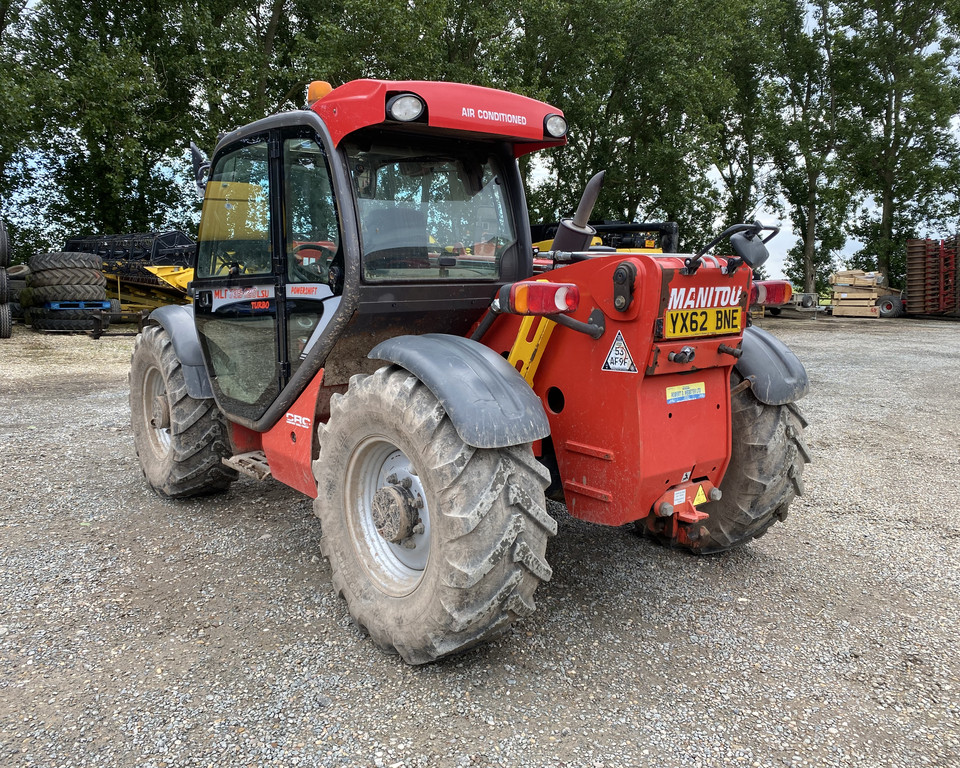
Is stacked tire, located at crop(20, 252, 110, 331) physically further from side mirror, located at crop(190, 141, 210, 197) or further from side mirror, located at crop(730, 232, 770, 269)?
side mirror, located at crop(730, 232, 770, 269)

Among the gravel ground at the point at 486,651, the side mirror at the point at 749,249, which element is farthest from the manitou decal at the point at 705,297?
the gravel ground at the point at 486,651

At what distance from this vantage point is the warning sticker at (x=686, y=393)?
3.05 meters

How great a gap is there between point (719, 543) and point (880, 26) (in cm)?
2675

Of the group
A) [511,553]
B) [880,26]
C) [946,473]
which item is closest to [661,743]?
[511,553]

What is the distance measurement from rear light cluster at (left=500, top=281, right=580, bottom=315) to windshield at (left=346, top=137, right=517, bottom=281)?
749 mm

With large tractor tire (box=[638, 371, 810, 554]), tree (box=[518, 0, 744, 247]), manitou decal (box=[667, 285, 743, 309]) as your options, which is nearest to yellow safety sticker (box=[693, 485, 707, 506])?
large tractor tire (box=[638, 371, 810, 554])

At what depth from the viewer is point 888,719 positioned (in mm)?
2625

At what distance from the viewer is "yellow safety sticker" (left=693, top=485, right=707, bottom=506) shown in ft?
10.7

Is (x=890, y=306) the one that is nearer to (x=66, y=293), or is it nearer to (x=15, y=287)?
(x=66, y=293)

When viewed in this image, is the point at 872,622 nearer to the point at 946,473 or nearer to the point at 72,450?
the point at 946,473

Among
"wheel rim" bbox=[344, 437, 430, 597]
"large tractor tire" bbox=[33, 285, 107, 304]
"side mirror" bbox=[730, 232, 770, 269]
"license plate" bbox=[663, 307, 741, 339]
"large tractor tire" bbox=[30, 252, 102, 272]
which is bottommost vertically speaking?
"wheel rim" bbox=[344, 437, 430, 597]

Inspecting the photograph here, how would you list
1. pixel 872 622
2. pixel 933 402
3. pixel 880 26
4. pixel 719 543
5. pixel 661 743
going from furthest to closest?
pixel 880 26
pixel 933 402
pixel 719 543
pixel 872 622
pixel 661 743

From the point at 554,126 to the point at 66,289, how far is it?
12912 millimetres

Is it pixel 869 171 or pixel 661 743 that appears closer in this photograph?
pixel 661 743
